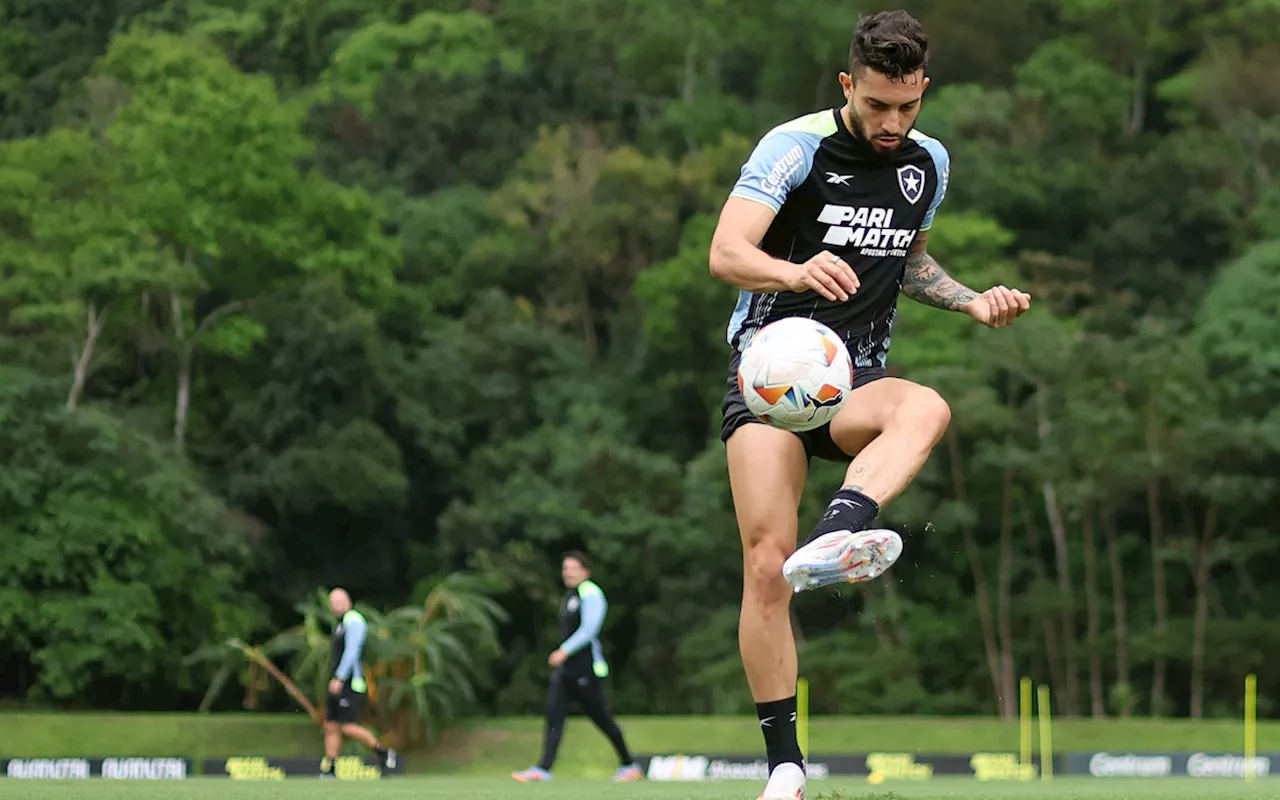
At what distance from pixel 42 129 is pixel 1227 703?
33.5 meters

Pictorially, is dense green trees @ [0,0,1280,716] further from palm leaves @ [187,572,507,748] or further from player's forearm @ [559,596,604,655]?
player's forearm @ [559,596,604,655]

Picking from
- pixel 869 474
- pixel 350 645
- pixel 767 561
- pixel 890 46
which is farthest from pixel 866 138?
pixel 350 645

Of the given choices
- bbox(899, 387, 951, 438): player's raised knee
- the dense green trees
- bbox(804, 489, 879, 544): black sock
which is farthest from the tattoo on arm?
the dense green trees

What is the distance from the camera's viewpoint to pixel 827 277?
A: 6031 mm

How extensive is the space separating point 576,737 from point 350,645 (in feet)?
19.8

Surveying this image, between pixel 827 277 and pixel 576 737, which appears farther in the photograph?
pixel 576 737

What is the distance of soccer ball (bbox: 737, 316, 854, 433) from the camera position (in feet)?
20.7

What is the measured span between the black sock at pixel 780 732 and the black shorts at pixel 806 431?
0.85 meters

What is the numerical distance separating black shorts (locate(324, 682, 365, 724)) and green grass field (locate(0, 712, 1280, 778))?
4618mm

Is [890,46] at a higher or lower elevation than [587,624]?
higher

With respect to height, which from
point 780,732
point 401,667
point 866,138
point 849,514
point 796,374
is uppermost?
point 866,138

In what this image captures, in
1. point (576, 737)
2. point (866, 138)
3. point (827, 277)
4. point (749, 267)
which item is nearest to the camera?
A: point (827, 277)

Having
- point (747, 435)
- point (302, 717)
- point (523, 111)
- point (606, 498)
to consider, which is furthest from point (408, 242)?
point (747, 435)

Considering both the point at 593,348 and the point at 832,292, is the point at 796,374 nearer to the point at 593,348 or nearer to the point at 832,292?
the point at 832,292
